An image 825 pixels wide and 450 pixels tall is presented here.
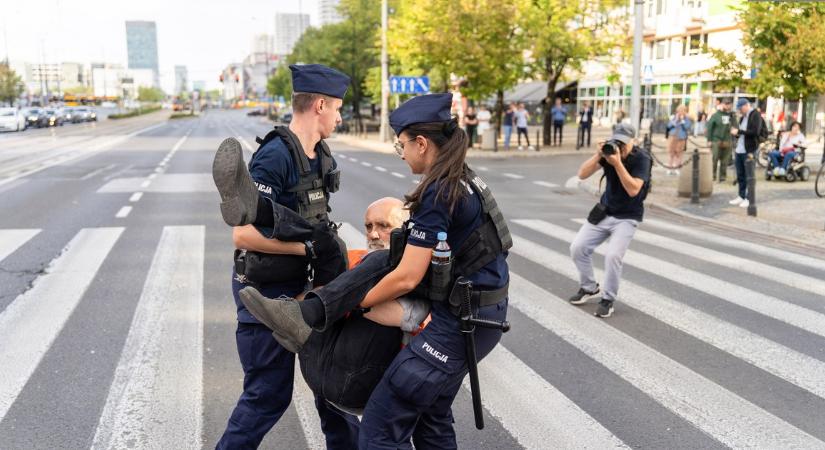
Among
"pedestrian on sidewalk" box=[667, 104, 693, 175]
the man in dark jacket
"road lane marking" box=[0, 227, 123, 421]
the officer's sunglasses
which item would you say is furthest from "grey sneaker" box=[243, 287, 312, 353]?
"pedestrian on sidewalk" box=[667, 104, 693, 175]

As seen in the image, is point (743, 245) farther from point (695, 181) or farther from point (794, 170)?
point (794, 170)


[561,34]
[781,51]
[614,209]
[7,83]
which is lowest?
[614,209]

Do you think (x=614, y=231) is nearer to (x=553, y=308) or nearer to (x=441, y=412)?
(x=553, y=308)

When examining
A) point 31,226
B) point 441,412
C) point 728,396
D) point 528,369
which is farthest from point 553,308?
point 31,226

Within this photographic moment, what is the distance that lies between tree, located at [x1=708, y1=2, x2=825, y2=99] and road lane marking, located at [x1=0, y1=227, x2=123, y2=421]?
579 inches

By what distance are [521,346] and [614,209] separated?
172cm

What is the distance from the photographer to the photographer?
6.12 m

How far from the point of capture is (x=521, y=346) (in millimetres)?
5684

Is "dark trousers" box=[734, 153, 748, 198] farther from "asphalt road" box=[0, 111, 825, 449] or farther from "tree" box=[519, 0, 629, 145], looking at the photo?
"tree" box=[519, 0, 629, 145]

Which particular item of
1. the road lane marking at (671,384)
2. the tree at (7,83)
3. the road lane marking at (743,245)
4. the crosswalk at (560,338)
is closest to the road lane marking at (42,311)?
the crosswalk at (560,338)

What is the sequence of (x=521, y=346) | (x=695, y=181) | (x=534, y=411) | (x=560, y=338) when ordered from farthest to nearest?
1. (x=695, y=181)
2. (x=560, y=338)
3. (x=521, y=346)
4. (x=534, y=411)

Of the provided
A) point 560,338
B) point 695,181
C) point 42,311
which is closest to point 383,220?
point 560,338

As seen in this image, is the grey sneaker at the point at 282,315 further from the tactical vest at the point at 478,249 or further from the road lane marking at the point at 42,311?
the road lane marking at the point at 42,311

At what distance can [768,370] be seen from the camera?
17.0ft
